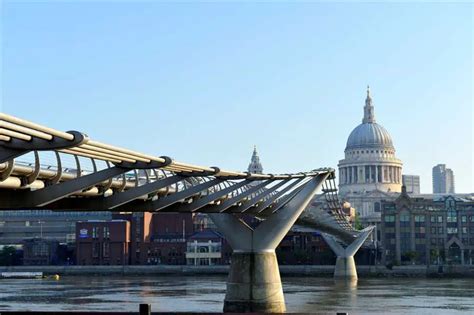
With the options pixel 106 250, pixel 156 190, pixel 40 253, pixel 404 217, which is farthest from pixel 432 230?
pixel 156 190

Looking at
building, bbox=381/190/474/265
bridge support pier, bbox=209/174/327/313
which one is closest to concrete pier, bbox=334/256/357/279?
building, bbox=381/190/474/265

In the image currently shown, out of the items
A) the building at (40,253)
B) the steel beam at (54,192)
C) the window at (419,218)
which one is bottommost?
the building at (40,253)

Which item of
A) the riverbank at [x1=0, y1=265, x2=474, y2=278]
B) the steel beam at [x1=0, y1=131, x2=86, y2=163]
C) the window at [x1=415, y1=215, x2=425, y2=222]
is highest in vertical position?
the window at [x1=415, y1=215, x2=425, y2=222]

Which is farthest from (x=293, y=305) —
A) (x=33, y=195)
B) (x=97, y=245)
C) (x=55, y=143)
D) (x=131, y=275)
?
(x=97, y=245)

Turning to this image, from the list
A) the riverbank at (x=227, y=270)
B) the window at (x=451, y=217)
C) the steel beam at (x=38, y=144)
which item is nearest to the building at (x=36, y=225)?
the riverbank at (x=227, y=270)

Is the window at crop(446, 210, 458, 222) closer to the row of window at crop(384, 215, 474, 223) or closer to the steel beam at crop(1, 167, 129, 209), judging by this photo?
the row of window at crop(384, 215, 474, 223)

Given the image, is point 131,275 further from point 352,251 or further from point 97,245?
point 352,251

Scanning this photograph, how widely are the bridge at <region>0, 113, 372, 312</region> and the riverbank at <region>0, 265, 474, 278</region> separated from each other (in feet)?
198

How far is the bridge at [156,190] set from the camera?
19.6m

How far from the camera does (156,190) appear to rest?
31.0 metres

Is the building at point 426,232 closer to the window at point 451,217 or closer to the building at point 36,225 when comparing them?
the window at point 451,217

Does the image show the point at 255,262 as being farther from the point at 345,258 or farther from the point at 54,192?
the point at 345,258

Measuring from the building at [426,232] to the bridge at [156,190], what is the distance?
246 ft

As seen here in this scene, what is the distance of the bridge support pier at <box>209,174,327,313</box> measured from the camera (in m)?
47.1
